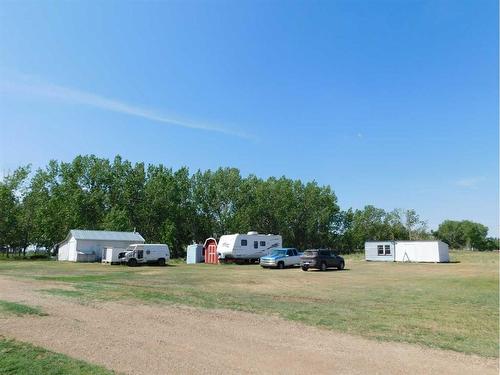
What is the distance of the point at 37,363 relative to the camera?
6.64m

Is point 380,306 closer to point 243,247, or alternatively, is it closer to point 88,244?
point 243,247

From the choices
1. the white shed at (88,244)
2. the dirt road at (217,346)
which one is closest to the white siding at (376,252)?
the white shed at (88,244)

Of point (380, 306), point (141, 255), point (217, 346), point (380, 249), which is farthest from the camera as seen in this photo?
point (380, 249)

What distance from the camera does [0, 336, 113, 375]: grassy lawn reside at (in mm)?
6277

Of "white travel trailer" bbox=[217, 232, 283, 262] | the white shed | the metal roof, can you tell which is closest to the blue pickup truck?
"white travel trailer" bbox=[217, 232, 283, 262]

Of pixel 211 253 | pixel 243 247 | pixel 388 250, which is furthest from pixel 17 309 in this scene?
pixel 388 250

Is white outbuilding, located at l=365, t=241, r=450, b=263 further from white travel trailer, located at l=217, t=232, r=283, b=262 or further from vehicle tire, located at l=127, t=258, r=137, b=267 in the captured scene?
vehicle tire, located at l=127, t=258, r=137, b=267

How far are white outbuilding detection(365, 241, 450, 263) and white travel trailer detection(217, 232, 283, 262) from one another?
39.7 feet

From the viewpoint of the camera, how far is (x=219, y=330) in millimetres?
9547

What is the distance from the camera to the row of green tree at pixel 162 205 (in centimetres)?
6681

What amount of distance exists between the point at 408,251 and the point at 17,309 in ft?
141

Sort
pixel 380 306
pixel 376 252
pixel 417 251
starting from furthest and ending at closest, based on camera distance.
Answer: pixel 376 252 < pixel 417 251 < pixel 380 306

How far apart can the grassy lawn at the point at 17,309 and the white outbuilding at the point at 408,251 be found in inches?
1650

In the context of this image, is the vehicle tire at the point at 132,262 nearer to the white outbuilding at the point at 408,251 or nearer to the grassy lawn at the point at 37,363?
the white outbuilding at the point at 408,251
